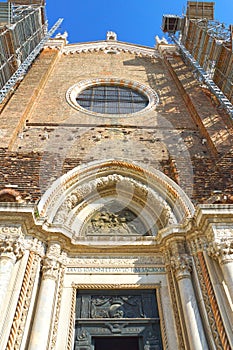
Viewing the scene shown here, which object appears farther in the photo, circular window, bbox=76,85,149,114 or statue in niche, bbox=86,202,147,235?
circular window, bbox=76,85,149,114

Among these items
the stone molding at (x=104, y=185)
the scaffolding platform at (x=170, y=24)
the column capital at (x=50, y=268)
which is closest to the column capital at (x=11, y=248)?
the column capital at (x=50, y=268)

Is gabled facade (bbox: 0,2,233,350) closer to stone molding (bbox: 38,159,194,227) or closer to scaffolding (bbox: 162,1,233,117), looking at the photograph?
stone molding (bbox: 38,159,194,227)

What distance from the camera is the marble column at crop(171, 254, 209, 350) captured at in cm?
436

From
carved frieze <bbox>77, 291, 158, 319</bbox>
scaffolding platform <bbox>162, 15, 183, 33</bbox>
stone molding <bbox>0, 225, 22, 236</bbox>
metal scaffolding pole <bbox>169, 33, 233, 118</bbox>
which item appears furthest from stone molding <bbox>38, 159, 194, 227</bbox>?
scaffolding platform <bbox>162, 15, 183, 33</bbox>

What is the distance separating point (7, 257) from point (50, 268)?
76cm

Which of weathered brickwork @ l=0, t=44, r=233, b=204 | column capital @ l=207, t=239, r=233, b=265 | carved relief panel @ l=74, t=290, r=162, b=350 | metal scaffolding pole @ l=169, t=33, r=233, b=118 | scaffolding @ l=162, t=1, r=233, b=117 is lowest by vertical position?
carved relief panel @ l=74, t=290, r=162, b=350

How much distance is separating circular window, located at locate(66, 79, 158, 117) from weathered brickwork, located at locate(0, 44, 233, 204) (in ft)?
1.12

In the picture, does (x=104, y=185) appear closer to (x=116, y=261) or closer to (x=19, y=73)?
(x=116, y=261)

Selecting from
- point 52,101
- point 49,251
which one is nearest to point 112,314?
point 49,251

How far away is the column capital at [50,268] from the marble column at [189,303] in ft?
6.36

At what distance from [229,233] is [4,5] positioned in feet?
46.6

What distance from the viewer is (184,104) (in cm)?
1068

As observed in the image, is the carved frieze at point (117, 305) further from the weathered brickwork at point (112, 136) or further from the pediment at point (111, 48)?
the pediment at point (111, 48)

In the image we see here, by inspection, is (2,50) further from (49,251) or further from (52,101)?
(49,251)
